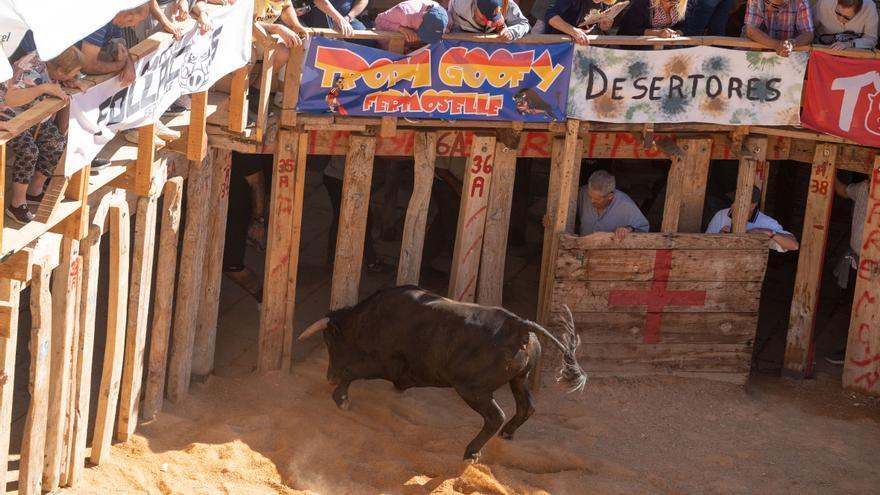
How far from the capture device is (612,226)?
1065 centimetres

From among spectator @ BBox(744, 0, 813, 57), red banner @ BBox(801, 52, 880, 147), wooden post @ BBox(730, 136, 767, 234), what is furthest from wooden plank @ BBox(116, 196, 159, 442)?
red banner @ BBox(801, 52, 880, 147)

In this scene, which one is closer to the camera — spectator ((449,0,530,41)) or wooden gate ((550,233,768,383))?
spectator ((449,0,530,41))

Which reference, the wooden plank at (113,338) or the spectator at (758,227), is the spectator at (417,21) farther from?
the spectator at (758,227)

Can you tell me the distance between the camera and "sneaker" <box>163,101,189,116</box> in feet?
28.4

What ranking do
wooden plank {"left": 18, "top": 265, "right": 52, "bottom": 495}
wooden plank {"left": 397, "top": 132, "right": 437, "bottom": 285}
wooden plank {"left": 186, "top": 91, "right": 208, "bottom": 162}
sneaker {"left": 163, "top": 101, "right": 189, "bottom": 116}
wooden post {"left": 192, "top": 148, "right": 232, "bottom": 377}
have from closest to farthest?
1. wooden plank {"left": 18, "top": 265, "right": 52, "bottom": 495}
2. wooden plank {"left": 186, "top": 91, "right": 208, "bottom": 162}
3. sneaker {"left": 163, "top": 101, "right": 189, "bottom": 116}
4. wooden post {"left": 192, "top": 148, "right": 232, "bottom": 377}
5. wooden plank {"left": 397, "top": 132, "right": 437, "bottom": 285}

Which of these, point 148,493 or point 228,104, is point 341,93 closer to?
point 228,104

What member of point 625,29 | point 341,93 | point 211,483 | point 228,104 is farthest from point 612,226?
point 211,483

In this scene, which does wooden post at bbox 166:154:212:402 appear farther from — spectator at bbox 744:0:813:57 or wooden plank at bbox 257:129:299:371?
spectator at bbox 744:0:813:57

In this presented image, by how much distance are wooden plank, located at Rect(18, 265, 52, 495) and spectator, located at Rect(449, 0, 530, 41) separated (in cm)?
387

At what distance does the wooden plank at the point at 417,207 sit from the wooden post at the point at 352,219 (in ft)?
1.24

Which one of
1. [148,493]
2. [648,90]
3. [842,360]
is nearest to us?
[148,493]

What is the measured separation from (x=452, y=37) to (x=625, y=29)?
1.66 m

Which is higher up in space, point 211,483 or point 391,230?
point 391,230

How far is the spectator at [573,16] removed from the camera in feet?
32.9
